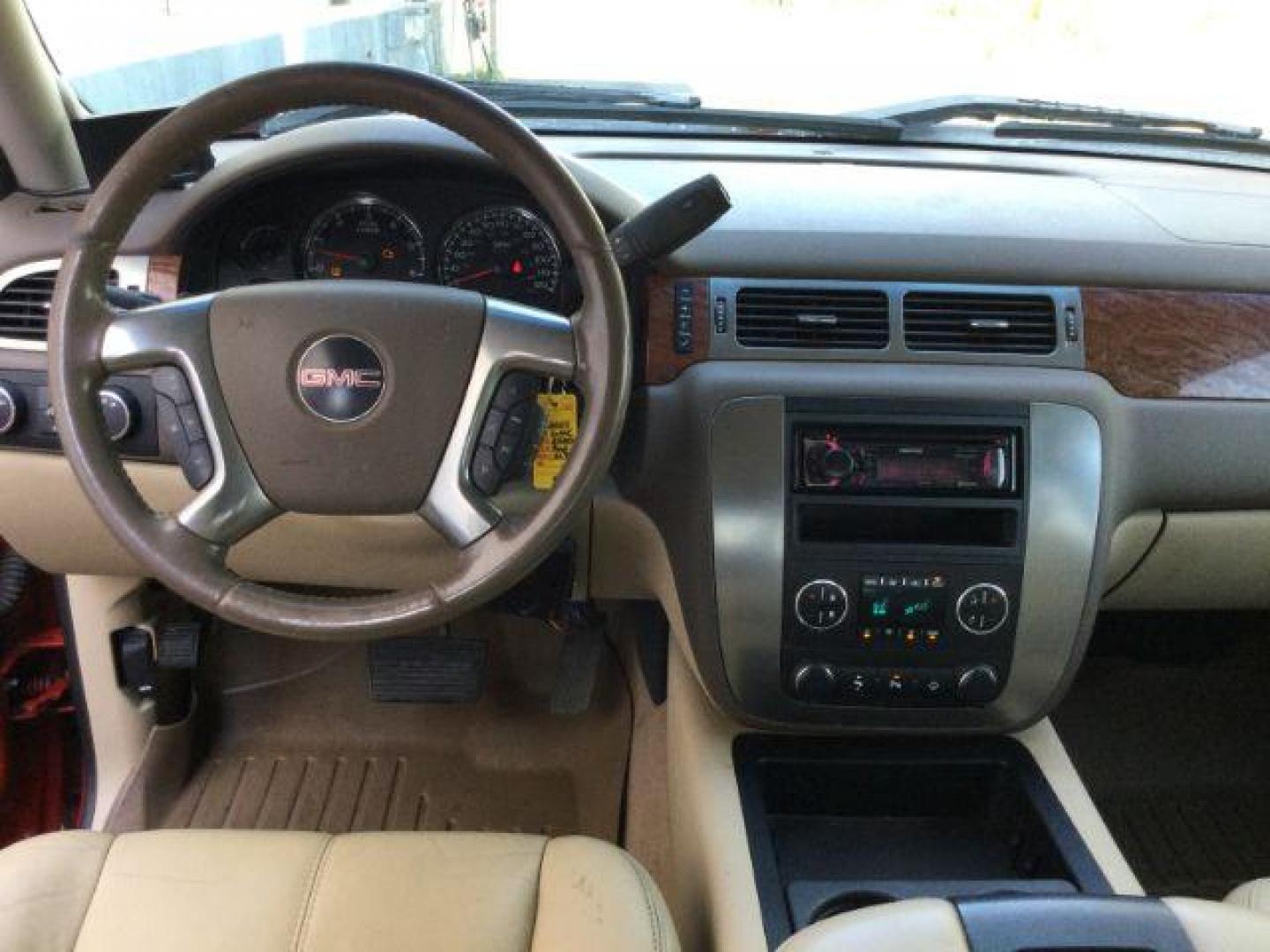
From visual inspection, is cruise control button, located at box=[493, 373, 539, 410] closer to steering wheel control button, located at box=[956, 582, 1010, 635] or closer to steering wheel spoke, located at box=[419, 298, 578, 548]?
steering wheel spoke, located at box=[419, 298, 578, 548]

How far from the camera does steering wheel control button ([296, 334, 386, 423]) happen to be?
1.25 m

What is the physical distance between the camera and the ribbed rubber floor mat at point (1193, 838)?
205 centimetres

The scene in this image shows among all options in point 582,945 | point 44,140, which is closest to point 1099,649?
point 582,945

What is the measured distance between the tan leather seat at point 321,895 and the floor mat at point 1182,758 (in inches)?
50.1

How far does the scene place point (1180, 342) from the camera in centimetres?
158

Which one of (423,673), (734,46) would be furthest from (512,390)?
(423,673)

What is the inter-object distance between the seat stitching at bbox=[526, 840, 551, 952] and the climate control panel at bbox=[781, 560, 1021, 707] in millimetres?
445

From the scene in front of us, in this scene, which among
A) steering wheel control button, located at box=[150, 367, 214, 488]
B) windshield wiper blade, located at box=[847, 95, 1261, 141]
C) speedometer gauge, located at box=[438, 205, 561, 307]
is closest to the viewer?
steering wheel control button, located at box=[150, 367, 214, 488]

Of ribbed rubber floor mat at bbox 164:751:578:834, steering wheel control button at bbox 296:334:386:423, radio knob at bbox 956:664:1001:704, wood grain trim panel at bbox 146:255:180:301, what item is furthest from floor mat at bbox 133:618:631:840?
steering wheel control button at bbox 296:334:386:423

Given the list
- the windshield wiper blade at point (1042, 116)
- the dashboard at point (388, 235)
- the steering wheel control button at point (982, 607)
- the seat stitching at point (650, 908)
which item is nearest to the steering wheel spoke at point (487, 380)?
the dashboard at point (388, 235)

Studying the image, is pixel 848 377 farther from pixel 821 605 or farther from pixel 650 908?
pixel 650 908

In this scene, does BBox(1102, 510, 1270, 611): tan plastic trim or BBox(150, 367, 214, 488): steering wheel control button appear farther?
BBox(1102, 510, 1270, 611): tan plastic trim

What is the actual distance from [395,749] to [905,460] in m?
1.25

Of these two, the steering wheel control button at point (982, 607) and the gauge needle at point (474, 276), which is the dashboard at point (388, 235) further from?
the steering wheel control button at point (982, 607)
